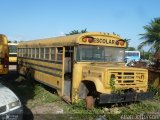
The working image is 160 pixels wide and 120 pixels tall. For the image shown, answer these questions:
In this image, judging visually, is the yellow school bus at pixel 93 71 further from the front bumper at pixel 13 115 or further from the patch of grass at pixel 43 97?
the front bumper at pixel 13 115

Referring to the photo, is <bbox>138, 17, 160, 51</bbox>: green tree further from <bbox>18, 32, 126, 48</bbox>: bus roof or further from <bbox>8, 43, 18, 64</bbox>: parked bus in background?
<bbox>18, 32, 126, 48</bbox>: bus roof

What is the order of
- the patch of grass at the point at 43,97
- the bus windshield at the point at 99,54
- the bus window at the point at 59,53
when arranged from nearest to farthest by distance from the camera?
the bus windshield at the point at 99,54 → the patch of grass at the point at 43,97 → the bus window at the point at 59,53

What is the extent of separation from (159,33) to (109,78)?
22633 millimetres

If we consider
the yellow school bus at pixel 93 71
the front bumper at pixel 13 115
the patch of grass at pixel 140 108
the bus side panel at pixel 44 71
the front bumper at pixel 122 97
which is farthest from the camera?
the bus side panel at pixel 44 71

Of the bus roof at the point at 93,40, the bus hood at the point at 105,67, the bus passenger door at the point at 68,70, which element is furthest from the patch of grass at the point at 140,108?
the bus roof at the point at 93,40

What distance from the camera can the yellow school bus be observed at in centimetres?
872

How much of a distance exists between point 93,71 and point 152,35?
74.7 ft

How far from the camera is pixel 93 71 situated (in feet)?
29.9

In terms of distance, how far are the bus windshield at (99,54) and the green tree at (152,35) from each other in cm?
2028

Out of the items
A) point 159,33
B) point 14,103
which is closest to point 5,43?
point 14,103

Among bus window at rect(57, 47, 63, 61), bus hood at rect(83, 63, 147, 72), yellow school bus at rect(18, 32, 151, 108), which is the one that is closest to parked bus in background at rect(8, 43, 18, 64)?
yellow school bus at rect(18, 32, 151, 108)

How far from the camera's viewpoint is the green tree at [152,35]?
30255mm

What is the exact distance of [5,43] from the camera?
45.3ft

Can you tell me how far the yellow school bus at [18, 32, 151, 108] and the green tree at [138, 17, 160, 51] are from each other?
20.4 m
